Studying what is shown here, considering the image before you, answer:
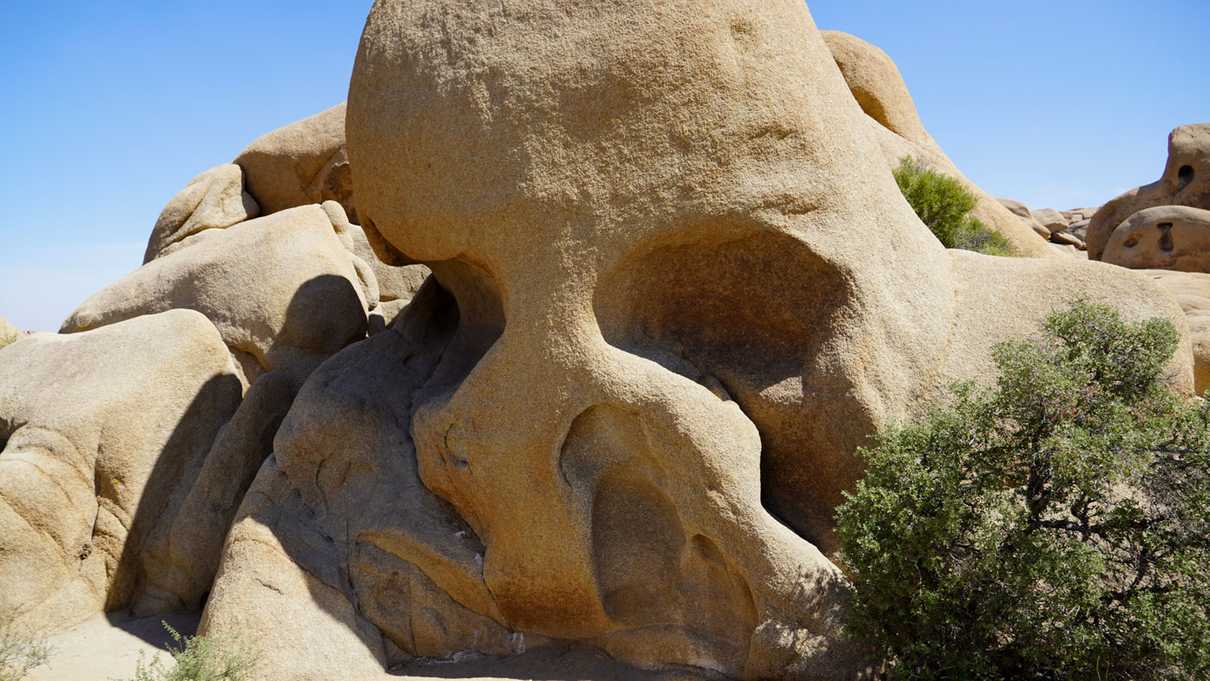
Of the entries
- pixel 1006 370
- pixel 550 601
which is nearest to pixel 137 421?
pixel 550 601

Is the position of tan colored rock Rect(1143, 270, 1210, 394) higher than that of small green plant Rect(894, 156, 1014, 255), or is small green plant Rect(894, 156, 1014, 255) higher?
small green plant Rect(894, 156, 1014, 255)

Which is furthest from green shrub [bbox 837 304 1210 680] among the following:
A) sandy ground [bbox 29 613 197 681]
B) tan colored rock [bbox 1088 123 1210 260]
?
tan colored rock [bbox 1088 123 1210 260]

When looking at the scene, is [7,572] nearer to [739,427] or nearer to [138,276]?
[138,276]

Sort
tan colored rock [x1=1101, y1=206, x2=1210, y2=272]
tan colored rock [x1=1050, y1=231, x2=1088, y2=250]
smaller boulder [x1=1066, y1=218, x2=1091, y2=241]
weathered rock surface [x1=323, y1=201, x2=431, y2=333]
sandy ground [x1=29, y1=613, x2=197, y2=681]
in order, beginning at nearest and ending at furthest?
sandy ground [x1=29, y1=613, x2=197, y2=681] → weathered rock surface [x1=323, y1=201, x2=431, y2=333] → tan colored rock [x1=1101, y1=206, x2=1210, y2=272] → tan colored rock [x1=1050, y1=231, x2=1088, y2=250] → smaller boulder [x1=1066, y1=218, x2=1091, y2=241]

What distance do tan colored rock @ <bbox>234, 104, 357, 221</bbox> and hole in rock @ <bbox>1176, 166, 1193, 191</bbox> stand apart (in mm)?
17043

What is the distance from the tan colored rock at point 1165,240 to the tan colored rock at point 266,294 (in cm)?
1404

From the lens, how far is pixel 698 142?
5418 millimetres

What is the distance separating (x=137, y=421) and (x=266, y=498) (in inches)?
55.4

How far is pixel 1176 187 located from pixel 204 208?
18938mm

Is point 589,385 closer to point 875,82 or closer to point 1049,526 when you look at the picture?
point 1049,526

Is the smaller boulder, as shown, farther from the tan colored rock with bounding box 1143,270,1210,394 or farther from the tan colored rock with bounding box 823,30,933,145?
the tan colored rock with bounding box 823,30,933,145

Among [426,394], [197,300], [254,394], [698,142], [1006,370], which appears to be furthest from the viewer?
[197,300]

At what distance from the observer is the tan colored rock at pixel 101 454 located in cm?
630

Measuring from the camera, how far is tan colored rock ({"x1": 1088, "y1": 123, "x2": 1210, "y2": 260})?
63.3 ft
